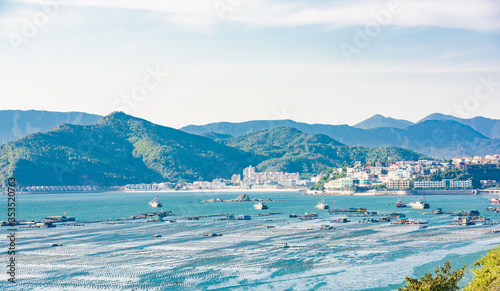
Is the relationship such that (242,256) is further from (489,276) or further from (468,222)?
(468,222)

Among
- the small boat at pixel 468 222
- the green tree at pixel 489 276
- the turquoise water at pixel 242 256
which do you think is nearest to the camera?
the green tree at pixel 489 276

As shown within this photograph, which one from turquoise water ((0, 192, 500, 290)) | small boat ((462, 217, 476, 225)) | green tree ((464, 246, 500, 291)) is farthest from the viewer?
small boat ((462, 217, 476, 225))

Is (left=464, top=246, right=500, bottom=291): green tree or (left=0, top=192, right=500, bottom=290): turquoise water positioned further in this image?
(left=0, top=192, right=500, bottom=290): turquoise water

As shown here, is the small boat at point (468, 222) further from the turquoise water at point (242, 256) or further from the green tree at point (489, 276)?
the green tree at point (489, 276)

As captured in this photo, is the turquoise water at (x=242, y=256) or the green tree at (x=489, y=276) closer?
the green tree at (x=489, y=276)

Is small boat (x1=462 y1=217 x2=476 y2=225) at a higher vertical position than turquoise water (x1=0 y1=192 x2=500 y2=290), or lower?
higher

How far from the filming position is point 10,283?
148 feet

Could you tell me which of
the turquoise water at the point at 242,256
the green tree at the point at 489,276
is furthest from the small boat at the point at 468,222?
the green tree at the point at 489,276

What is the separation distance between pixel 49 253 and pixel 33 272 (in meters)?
10.3

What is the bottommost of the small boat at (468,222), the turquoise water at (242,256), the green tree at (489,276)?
the turquoise water at (242,256)

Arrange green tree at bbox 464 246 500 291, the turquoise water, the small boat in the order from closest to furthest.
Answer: green tree at bbox 464 246 500 291 → the turquoise water → the small boat

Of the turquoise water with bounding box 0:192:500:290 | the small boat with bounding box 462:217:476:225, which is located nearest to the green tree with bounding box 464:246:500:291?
the turquoise water with bounding box 0:192:500:290

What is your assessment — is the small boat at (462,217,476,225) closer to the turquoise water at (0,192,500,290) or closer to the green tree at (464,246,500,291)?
the turquoise water at (0,192,500,290)

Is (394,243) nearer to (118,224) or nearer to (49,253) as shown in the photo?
(49,253)
